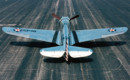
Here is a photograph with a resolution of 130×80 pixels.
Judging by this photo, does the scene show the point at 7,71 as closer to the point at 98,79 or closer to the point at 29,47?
the point at 29,47

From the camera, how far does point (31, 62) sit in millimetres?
16328

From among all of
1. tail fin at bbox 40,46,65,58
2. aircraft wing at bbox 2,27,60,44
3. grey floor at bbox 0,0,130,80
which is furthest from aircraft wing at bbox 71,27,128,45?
tail fin at bbox 40,46,65,58

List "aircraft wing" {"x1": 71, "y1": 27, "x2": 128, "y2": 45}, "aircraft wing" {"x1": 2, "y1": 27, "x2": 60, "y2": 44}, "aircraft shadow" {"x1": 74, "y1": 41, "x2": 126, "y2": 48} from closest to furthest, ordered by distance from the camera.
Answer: "aircraft wing" {"x1": 71, "y1": 27, "x2": 128, "y2": 45} < "aircraft wing" {"x1": 2, "y1": 27, "x2": 60, "y2": 44} < "aircraft shadow" {"x1": 74, "y1": 41, "x2": 126, "y2": 48}

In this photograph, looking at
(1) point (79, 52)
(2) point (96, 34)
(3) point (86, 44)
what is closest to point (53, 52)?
(1) point (79, 52)

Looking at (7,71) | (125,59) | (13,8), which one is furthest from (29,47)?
(13,8)

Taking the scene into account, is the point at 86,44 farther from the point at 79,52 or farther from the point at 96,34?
the point at 79,52

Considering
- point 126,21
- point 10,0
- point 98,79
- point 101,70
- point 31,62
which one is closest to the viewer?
point 98,79

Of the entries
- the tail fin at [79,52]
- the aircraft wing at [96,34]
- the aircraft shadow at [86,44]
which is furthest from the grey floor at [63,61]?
the tail fin at [79,52]

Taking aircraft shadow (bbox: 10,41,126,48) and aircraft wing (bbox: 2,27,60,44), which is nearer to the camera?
aircraft wing (bbox: 2,27,60,44)

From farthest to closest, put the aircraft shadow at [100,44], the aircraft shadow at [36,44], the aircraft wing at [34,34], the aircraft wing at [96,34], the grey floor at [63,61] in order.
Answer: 1. the aircraft shadow at [36,44]
2. the aircraft shadow at [100,44]
3. the aircraft wing at [34,34]
4. the aircraft wing at [96,34]
5. the grey floor at [63,61]

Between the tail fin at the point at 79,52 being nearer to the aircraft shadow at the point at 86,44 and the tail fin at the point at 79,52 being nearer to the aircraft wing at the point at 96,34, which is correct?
the aircraft wing at the point at 96,34

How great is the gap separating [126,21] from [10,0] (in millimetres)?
42553

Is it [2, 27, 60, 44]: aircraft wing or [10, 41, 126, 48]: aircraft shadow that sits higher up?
[2, 27, 60, 44]: aircraft wing

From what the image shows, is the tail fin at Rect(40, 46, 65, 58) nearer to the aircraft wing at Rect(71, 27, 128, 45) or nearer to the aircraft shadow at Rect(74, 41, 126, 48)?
the aircraft wing at Rect(71, 27, 128, 45)
